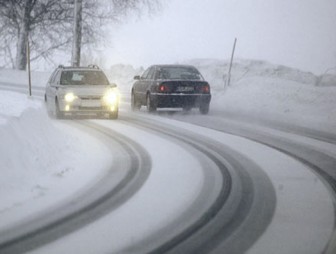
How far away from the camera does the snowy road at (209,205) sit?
496 cm

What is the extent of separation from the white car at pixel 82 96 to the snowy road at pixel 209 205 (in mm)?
4663

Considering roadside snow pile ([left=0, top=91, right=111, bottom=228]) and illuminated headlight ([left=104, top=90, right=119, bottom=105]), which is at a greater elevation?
roadside snow pile ([left=0, top=91, right=111, bottom=228])

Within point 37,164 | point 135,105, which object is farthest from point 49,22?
point 37,164

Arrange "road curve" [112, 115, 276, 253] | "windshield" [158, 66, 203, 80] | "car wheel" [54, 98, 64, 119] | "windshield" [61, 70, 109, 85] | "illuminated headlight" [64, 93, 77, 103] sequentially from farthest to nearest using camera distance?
"windshield" [158, 66, 203, 80]
"windshield" [61, 70, 109, 85]
"car wheel" [54, 98, 64, 119]
"illuminated headlight" [64, 93, 77, 103]
"road curve" [112, 115, 276, 253]

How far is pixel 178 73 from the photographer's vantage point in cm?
1834

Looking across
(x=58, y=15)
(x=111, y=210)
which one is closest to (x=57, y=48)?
(x=58, y=15)

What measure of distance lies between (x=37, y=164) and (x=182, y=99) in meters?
9.74

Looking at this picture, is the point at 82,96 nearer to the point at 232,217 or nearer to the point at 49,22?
the point at 232,217

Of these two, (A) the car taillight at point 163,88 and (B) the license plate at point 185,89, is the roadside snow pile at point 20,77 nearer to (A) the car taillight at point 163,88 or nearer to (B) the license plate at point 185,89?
(A) the car taillight at point 163,88

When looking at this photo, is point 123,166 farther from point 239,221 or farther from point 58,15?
point 58,15

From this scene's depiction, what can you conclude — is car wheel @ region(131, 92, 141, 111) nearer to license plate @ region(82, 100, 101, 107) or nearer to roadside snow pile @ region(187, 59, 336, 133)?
roadside snow pile @ region(187, 59, 336, 133)

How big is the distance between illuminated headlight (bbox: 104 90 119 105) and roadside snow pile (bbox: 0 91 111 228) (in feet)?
15.8

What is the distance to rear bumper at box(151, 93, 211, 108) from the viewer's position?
1742cm

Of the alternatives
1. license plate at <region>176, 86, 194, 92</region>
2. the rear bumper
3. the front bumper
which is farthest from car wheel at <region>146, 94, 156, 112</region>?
the front bumper
